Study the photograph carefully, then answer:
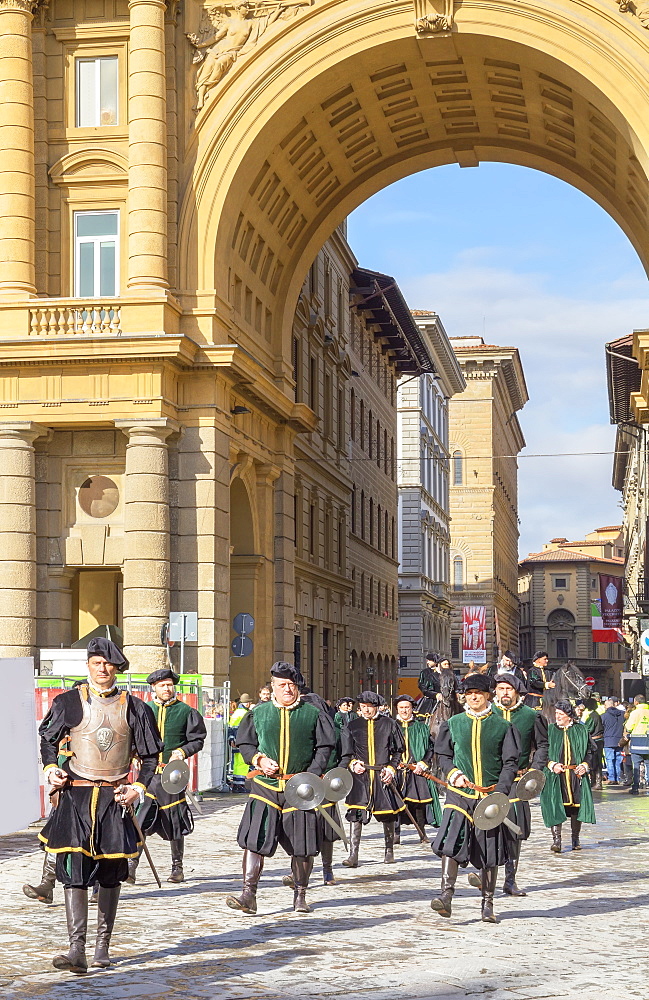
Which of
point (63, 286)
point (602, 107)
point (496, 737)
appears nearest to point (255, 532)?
point (63, 286)

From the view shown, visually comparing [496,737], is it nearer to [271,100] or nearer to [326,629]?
[271,100]

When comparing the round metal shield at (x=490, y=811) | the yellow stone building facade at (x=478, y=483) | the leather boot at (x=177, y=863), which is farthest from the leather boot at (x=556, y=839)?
the yellow stone building facade at (x=478, y=483)

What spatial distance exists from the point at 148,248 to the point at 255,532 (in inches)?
311

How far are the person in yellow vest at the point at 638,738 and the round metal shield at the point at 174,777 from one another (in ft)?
50.6

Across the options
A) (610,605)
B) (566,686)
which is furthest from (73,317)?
(610,605)

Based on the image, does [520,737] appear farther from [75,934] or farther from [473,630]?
[473,630]

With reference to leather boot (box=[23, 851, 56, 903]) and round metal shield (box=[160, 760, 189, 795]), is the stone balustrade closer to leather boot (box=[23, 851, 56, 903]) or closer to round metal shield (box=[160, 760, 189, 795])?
round metal shield (box=[160, 760, 189, 795])

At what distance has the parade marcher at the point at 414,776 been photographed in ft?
60.1

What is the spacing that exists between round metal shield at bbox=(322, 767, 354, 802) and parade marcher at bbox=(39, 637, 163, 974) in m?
2.41

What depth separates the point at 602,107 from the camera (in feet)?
100

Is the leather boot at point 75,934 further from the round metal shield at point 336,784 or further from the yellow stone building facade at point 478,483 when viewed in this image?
the yellow stone building facade at point 478,483

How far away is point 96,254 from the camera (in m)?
31.7

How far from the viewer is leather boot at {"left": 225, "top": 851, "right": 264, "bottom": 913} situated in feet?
42.2

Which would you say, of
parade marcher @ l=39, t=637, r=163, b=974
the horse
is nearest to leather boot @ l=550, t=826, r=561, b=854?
the horse
